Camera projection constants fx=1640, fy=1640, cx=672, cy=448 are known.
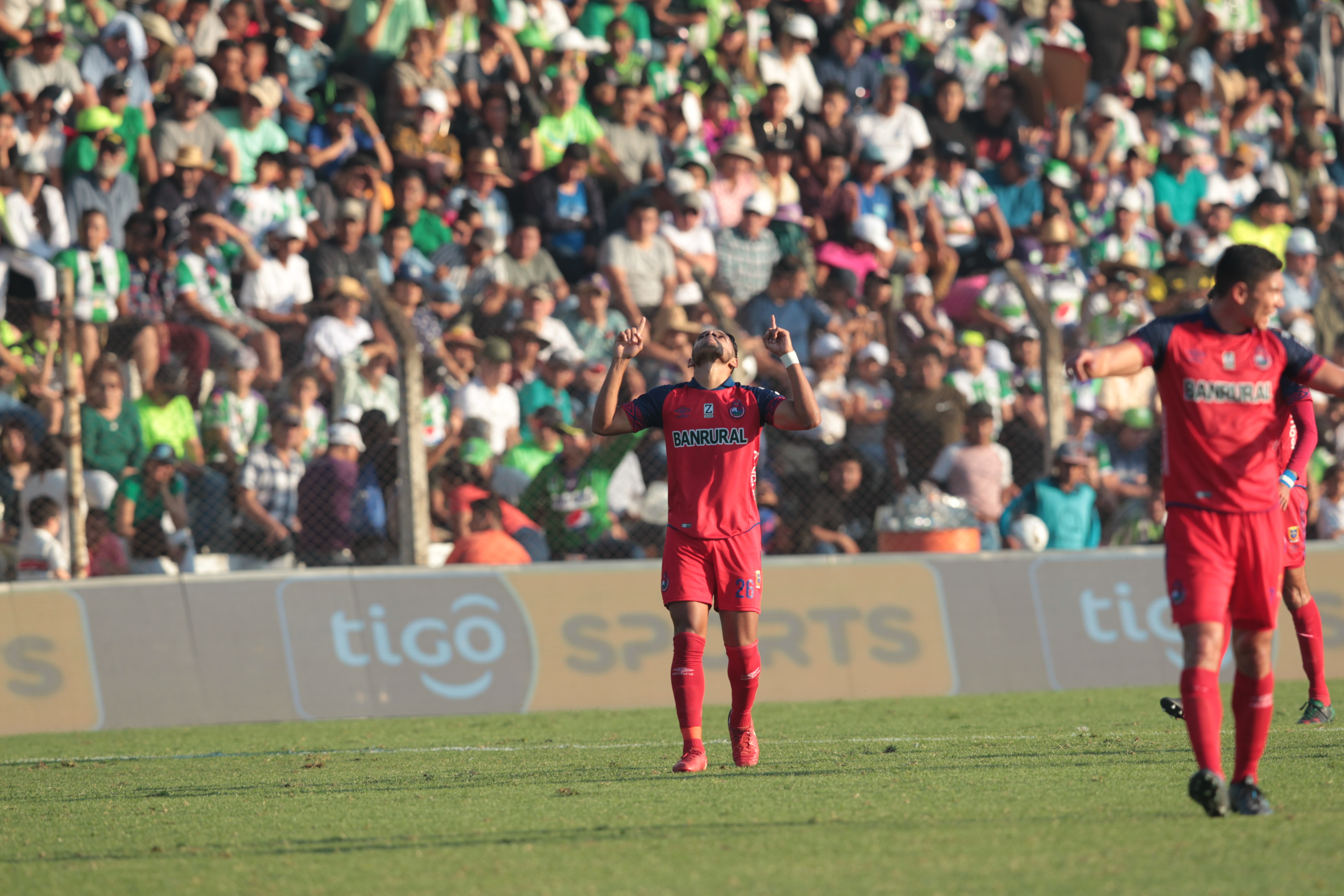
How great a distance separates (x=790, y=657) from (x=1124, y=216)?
8127mm

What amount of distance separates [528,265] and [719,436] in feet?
25.5

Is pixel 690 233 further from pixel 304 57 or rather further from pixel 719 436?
pixel 719 436

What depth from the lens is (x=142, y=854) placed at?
5832 mm

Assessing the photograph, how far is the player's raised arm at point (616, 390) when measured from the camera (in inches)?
311

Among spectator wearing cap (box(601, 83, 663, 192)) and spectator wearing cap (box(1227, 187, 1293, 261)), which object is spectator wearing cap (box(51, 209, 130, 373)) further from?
spectator wearing cap (box(1227, 187, 1293, 261))

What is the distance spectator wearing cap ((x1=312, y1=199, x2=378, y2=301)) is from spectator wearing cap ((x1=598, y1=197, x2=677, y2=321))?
2.21 metres

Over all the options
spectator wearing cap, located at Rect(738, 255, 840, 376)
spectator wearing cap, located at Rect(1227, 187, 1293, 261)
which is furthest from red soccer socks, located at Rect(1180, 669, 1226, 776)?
spectator wearing cap, located at Rect(1227, 187, 1293, 261)

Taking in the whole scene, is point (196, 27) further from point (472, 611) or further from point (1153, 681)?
point (1153, 681)

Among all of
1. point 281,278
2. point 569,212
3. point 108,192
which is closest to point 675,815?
point 281,278

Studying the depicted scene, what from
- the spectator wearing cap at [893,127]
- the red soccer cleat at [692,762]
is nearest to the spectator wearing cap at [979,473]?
the spectator wearing cap at [893,127]

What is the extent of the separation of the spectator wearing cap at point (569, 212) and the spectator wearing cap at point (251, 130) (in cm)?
248

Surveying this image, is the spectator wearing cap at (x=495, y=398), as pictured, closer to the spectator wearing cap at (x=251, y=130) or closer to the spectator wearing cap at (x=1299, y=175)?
the spectator wearing cap at (x=251, y=130)

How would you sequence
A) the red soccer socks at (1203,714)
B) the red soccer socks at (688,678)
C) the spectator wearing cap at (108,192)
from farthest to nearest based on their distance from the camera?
the spectator wearing cap at (108,192) < the red soccer socks at (688,678) < the red soccer socks at (1203,714)

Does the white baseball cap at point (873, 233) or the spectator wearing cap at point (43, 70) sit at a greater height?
the spectator wearing cap at point (43, 70)
